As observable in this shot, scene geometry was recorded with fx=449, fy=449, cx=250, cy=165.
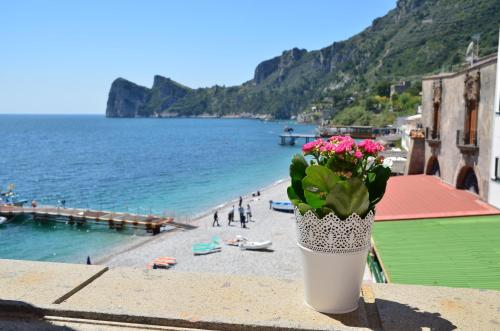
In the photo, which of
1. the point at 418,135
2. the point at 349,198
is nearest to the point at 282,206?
the point at 418,135

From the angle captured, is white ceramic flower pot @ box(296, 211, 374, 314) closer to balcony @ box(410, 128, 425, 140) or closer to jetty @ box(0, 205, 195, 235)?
balcony @ box(410, 128, 425, 140)

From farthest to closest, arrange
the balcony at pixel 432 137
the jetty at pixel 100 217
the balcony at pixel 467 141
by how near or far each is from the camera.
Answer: the jetty at pixel 100 217 < the balcony at pixel 432 137 < the balcony at pixel 467 141

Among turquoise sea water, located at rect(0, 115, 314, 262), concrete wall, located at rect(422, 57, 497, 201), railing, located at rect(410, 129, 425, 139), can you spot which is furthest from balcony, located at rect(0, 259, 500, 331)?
turquoise sea water, located at rect(0, 115, 314, 262)

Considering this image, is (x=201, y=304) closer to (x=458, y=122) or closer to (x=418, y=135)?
(x=458, y=122)

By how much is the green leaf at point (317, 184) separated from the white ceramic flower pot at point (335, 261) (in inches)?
4.1

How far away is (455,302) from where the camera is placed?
302 centimetres

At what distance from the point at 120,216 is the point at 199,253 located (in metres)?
11.1

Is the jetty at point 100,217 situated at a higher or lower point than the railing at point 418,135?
lower

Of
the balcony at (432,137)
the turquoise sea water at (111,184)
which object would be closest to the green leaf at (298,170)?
the balcony at (432,137)

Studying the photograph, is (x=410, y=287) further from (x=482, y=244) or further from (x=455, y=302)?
(x=482, y=244)

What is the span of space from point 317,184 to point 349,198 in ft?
0.77

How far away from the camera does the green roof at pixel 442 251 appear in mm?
8234

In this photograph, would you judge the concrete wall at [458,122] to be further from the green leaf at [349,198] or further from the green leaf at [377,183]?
the green leaf at [349,198]

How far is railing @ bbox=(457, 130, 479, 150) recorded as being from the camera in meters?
15.7
